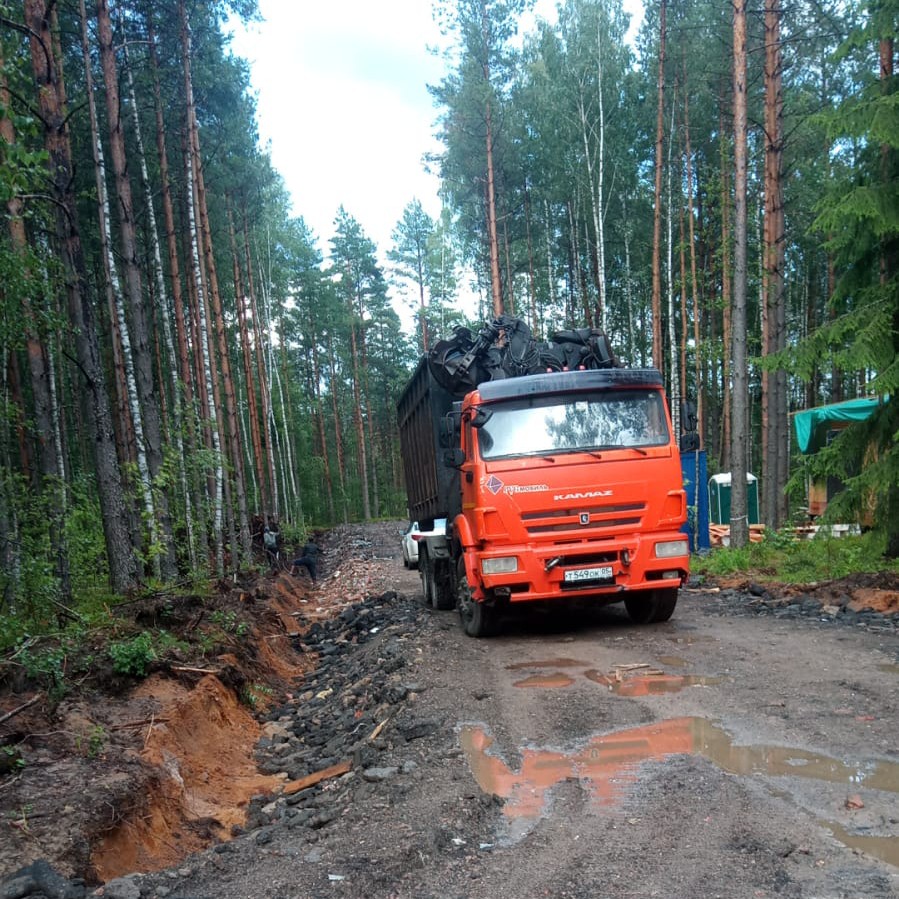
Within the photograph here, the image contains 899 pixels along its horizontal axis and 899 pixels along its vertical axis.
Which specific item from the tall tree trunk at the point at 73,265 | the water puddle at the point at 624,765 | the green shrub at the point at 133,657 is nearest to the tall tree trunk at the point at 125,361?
the tall tree trunk at the point at 73,265

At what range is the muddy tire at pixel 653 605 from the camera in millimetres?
8578

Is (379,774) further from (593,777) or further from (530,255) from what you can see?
(530,255)

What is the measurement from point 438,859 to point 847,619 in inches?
272

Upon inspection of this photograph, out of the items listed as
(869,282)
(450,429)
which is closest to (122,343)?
(450,429)

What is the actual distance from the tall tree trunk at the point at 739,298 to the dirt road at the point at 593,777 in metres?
6.50

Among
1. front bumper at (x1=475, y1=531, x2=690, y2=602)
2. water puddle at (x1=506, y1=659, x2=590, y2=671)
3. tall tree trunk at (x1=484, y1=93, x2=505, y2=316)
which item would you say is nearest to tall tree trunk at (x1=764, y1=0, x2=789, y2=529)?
tall tree trunk at (x1=484, y1=93, x2=505, y2=316)

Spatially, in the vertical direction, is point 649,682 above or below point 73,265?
below

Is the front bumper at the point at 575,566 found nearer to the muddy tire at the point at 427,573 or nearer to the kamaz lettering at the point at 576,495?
the kamaz lettering at the point at 576,495

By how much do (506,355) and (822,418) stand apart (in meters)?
13.5

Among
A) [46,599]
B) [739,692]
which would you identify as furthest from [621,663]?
[46,599]

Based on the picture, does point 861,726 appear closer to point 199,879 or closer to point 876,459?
point 199,879

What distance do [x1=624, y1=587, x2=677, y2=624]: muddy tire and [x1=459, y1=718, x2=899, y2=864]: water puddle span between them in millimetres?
3480

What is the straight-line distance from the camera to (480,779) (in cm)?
446

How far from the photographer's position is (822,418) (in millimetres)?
19578
